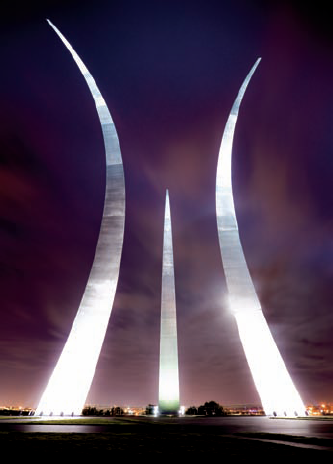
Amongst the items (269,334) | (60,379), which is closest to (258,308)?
(269,334)

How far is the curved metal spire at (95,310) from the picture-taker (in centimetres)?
2006

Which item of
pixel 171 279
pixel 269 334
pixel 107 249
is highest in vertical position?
pixel 171 279

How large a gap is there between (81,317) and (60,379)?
10.3 feet

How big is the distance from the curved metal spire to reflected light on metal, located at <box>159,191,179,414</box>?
1006 centimetres

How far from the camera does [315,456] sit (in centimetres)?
648

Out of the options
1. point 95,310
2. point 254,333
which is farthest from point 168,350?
point 95,310

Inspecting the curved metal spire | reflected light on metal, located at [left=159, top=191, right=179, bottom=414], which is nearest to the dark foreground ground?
the curved metal spire

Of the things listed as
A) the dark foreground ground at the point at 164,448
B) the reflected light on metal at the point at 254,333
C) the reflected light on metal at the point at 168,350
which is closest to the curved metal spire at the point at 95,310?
the reflected light on metal at the point at 254,333

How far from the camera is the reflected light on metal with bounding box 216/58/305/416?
20.8m

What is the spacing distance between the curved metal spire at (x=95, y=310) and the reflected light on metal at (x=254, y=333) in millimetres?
A: 6274

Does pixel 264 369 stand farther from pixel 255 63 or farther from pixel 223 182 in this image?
pixel 255 63

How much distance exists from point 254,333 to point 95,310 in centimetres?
838

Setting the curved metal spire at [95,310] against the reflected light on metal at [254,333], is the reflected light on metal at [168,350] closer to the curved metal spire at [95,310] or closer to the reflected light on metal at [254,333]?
the reflected light on metal at [254,333]

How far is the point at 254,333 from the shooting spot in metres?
22.1
